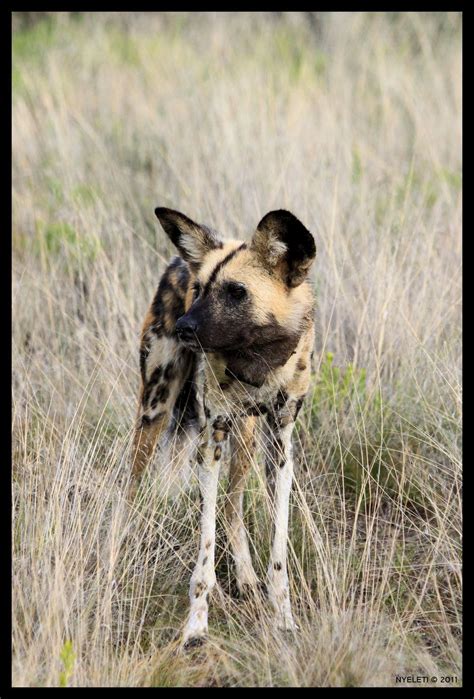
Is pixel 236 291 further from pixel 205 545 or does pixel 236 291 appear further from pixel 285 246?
pixel 205 545

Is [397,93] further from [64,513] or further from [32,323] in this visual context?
[64,513]

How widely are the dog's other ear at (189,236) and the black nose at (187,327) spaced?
1.45ft

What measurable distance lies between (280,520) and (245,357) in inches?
26.7

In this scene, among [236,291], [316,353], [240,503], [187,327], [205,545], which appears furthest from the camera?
[316,353]

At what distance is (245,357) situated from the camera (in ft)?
11.5

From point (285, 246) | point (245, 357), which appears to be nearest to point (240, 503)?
point (245, 357)

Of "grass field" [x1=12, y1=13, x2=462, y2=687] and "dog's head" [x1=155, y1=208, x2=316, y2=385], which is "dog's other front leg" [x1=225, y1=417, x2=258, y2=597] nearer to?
"grass field" [x1=12, y1=13, x2=462, y2=687]

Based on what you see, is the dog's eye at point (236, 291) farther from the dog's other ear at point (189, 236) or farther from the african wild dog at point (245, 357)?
the dog's other ear at point (189, 236)

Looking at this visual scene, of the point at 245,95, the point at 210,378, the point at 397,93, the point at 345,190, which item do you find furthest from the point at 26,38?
the point at 210,378

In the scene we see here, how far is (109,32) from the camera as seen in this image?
1105 centimetres

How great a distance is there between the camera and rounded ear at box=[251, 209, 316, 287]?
3.32 metres

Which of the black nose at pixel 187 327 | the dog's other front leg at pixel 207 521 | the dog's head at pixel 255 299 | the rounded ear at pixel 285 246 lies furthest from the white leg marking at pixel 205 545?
the rounded ear at pixel 285 246

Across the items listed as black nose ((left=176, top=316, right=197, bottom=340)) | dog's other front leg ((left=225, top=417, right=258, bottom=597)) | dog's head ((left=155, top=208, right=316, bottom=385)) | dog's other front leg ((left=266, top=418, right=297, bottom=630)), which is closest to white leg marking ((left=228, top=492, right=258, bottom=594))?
dog's other front leg ((left=225, top=417, right=258, bottom=597))

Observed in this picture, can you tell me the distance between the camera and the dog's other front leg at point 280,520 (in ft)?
11.5
